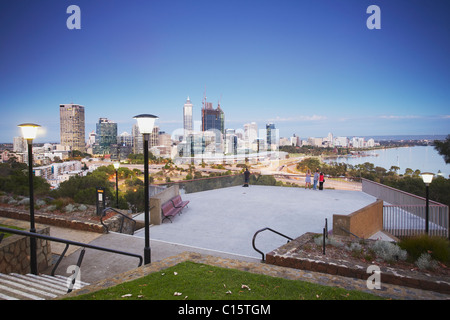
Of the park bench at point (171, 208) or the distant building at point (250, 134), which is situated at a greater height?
the distant building at point (250, 134)

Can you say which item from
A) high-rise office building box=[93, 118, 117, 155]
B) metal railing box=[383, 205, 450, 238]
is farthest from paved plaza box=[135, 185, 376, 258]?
high-rise office building box=[93, 118, 117, 155]

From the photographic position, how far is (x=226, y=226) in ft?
32.9

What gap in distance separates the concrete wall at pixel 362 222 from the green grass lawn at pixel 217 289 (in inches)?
179

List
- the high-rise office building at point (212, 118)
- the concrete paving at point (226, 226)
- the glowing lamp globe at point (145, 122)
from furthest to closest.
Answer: the high-rise office building at point (212, 118)
the concrete paving at point (226, 226)
the glowing lamp globe at point (145, 122)

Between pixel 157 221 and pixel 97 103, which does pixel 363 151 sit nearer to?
pixel 97 103

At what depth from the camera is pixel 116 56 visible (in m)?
29.3

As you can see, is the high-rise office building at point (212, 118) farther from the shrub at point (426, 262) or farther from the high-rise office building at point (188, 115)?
the shrub at point (426, 262)

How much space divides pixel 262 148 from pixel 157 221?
1430 inches

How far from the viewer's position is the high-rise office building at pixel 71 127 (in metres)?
48.0

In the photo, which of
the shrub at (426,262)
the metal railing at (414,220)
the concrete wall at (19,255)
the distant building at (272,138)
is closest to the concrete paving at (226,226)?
the concrete wall at (19,255)

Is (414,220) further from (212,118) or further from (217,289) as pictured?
(212,118)

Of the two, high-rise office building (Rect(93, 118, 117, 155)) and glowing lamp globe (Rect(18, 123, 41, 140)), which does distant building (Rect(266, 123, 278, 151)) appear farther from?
glowing lamp globe (Rect(18, 123, 41, 140))
